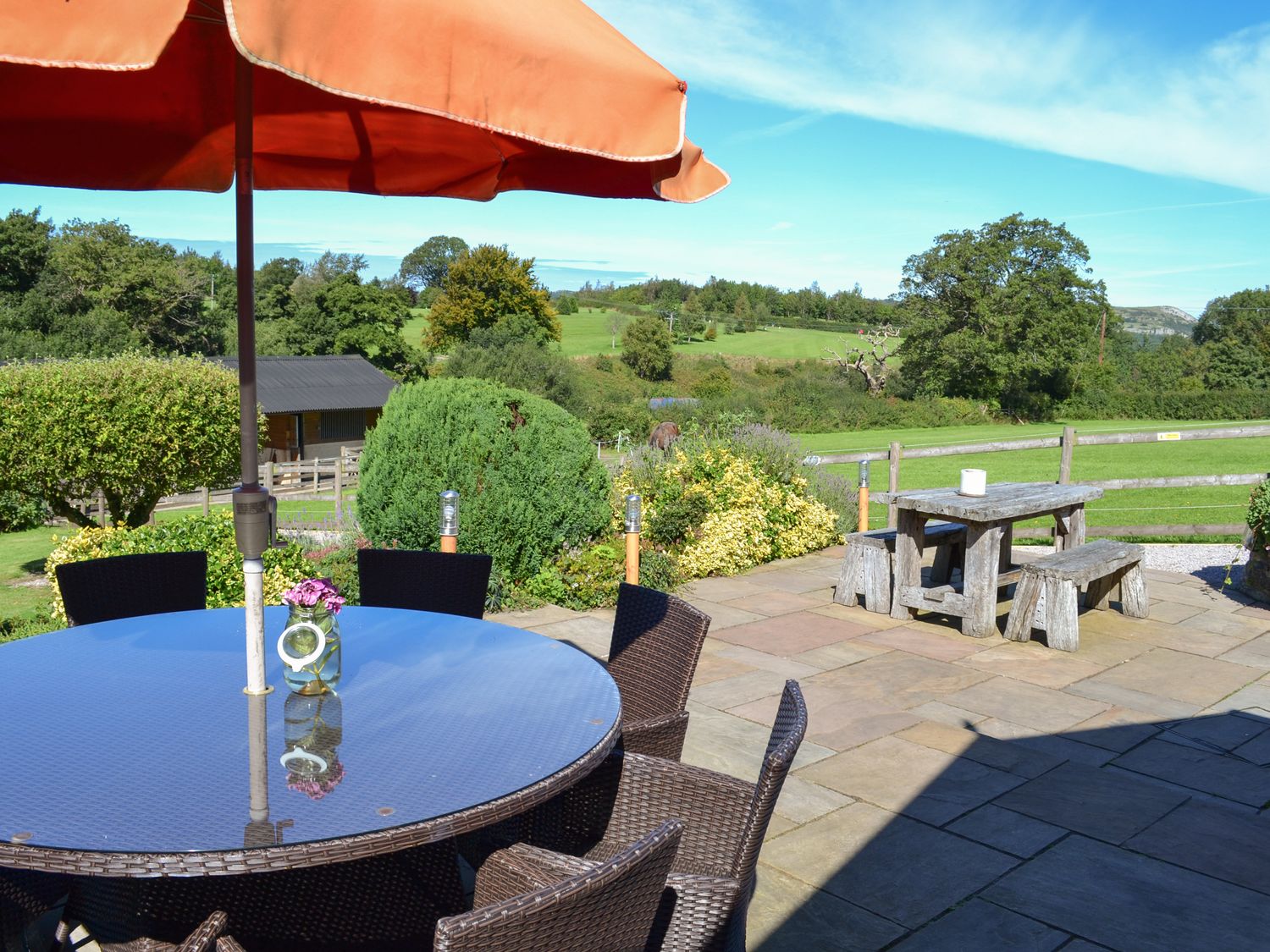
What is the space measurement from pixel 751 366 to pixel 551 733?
177 ft

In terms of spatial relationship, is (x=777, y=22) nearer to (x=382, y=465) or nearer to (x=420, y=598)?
(x=382, y=465)

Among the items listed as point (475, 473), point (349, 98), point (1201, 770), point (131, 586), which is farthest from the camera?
point (475, 473)

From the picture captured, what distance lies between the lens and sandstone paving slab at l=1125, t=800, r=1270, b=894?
3201 mm

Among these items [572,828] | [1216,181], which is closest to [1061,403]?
[1216,181]

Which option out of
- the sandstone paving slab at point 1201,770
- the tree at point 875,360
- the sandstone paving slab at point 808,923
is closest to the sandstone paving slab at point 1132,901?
the sandstone paving slab at point 808,923

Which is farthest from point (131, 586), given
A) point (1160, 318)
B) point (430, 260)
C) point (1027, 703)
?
point (1160, 318)

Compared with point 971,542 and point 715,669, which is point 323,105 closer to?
point 715,669

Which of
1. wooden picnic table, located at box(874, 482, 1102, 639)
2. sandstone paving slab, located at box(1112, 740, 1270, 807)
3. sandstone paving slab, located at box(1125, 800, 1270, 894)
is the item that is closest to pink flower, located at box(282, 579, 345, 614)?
sandstone paving slab, located at box(1125, 800, 1270, 894)

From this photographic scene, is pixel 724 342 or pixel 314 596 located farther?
pixel 724 342

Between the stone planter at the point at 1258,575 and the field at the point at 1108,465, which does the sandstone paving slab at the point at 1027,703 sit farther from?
the field at the point at 1108,465

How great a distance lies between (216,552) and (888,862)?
453cm

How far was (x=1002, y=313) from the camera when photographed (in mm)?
47438

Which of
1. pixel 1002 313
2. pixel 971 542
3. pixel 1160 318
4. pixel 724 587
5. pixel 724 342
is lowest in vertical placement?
pixel 724 587

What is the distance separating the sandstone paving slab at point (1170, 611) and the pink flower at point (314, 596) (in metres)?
6.08
